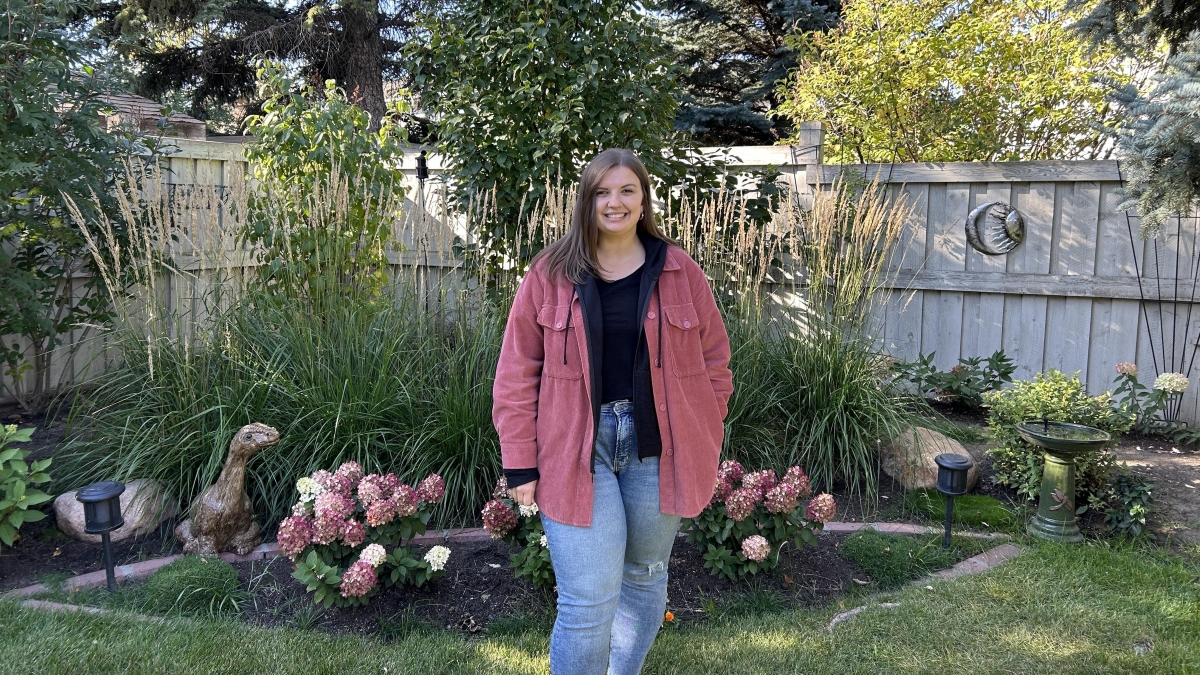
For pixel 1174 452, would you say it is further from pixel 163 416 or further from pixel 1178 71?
pixel 163 416

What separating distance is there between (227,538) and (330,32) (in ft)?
32.8

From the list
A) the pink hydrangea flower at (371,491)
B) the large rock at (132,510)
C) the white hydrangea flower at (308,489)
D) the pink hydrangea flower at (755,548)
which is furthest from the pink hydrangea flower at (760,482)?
the large rock at (132,510)

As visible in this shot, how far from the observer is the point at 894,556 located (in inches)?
129

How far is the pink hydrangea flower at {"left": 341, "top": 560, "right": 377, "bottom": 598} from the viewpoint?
8.84 feet

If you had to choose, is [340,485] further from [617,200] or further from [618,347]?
[617,200]

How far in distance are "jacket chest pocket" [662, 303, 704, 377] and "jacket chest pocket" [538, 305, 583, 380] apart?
230 mm

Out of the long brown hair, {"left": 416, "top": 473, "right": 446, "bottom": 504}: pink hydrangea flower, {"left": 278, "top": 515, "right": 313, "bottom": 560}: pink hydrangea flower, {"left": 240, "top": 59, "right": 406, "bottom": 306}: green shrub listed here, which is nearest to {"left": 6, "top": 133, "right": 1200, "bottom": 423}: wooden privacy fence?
{"left": 240, "top": 59, "right": 406, "bottom": 306}: green shrub

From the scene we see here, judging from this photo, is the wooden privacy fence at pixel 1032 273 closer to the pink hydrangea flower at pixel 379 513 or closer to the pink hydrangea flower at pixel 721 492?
the pink hydrangea flower at pixel 379 513

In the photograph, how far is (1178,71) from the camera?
154 inches

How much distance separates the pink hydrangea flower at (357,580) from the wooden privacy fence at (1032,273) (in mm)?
2000

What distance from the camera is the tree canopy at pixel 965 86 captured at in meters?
6.75

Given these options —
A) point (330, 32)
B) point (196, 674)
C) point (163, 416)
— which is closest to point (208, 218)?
point (163, 416)

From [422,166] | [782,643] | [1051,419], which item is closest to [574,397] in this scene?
[782,643]

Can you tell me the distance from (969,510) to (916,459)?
1.04 ft
